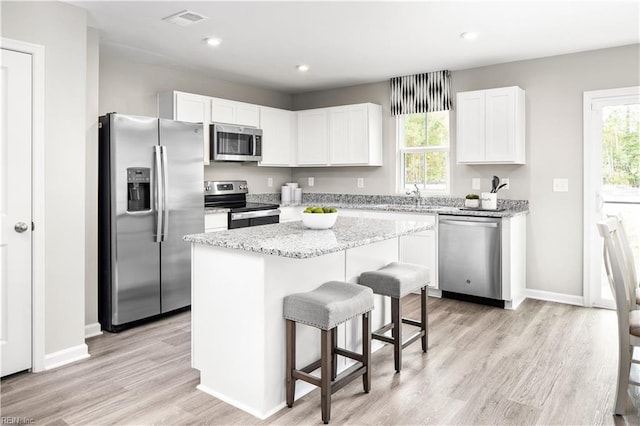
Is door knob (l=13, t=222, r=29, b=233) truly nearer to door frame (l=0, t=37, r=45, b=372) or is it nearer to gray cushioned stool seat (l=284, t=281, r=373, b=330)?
door frame (l=0, t=37, r=45, b=372)

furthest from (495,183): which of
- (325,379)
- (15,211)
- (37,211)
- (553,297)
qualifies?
(15,211)

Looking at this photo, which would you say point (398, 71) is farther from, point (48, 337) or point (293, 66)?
point (48, 337)

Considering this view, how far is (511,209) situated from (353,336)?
259 cm

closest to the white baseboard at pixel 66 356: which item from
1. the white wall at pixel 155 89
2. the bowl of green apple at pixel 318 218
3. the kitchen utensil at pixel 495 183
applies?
the bowl of green apple at pixel 318 218

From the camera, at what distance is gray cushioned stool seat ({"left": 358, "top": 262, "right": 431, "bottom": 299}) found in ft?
9.11

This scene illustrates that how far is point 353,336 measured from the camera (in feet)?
9.70

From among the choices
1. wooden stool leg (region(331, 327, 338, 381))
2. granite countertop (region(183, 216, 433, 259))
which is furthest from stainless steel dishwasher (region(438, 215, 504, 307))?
wooden stool leg (region(331, 327, 338, 381))

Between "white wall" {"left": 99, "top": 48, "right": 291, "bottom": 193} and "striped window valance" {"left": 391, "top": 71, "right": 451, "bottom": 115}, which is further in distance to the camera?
"striped window valance" {"left": 391, "top": 71, "right": 451, "bottom": 115}

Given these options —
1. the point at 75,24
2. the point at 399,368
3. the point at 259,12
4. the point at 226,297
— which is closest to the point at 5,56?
the point at 75,24

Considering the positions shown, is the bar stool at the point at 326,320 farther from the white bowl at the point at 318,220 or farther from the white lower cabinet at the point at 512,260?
the white lower cabinet at the point at 512,260

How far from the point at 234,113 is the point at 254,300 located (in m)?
3.29

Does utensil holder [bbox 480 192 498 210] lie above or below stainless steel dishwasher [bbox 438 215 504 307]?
above

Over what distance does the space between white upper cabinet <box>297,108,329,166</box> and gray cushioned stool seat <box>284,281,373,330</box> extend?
3454 millimetres

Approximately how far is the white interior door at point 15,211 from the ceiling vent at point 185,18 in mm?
1024
